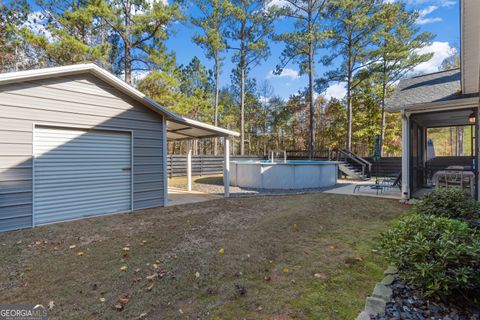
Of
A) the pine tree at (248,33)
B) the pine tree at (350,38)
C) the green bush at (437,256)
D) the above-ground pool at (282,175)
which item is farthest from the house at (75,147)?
the pine tree at (350,38)

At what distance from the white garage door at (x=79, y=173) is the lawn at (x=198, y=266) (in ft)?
1.65

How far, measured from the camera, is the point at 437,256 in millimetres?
2014

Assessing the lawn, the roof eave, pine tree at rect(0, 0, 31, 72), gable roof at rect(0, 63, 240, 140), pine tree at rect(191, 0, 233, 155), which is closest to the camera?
the lawn

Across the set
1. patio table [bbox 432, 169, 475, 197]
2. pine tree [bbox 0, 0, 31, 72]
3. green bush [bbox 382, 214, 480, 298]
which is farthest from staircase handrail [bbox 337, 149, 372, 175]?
pine tree [bbox 0, 0, 31, 72]

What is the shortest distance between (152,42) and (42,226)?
36.0ft

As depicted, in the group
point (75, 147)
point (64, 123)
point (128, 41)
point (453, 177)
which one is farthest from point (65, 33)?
point (453, 177)

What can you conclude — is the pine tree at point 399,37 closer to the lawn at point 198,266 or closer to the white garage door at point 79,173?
the lawn at point 198,266

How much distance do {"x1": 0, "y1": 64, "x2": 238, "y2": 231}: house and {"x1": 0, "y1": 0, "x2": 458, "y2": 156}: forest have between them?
5.91 m

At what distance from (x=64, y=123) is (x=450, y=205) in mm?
7354

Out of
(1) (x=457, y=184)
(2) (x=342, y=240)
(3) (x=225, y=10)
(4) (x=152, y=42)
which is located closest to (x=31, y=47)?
(4) (x=152, y=42)

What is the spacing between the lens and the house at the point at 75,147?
4.57m

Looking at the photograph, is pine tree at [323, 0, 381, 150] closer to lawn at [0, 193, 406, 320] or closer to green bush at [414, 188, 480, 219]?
green bush at [414, 188, 480, 219]

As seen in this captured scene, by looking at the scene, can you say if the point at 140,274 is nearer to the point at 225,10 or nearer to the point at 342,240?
the point at 342,240

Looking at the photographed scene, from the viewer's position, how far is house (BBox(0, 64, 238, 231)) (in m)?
4.57
